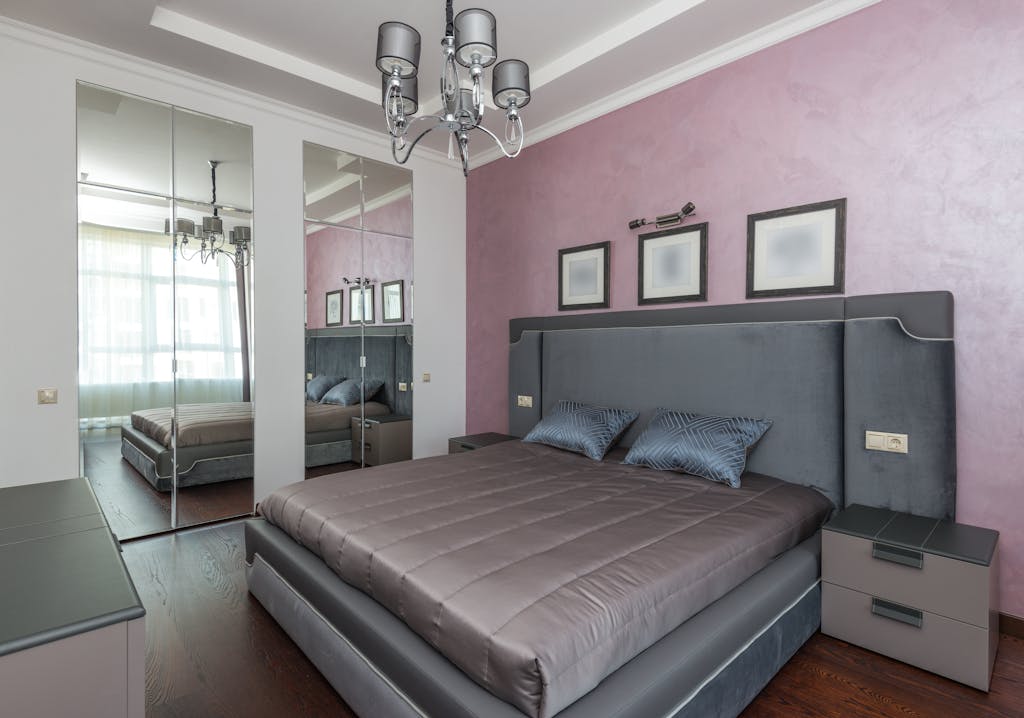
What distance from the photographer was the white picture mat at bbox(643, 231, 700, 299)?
319 centimetres

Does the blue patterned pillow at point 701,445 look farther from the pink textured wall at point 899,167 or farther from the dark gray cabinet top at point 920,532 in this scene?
the pink textured wall at point 899,167

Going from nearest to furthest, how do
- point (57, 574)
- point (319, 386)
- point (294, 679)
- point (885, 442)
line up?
point (57, 574) < point (294, 679) < point (885, 442) < point (319, 386)

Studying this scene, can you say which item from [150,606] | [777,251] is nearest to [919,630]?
[777,251]

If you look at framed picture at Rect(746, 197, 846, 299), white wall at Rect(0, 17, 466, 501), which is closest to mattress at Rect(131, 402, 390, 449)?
white wall at Rect(0, 17, 466, 501)

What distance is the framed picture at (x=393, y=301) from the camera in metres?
4.32

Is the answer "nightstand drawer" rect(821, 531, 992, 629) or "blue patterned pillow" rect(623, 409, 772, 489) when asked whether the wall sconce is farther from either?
"nightstand drawer" rect(821, 531, 992, 629)

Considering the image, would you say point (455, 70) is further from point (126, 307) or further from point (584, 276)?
point (126, 307)

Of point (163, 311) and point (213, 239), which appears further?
point (213, 239)

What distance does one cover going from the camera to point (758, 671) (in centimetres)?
177

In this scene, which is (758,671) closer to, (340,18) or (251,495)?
(251,495)

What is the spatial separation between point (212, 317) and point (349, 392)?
1116 millimetres

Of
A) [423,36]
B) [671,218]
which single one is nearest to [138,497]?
[423,36]

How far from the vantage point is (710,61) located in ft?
10.0

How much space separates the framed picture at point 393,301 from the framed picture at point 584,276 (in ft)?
4.44
